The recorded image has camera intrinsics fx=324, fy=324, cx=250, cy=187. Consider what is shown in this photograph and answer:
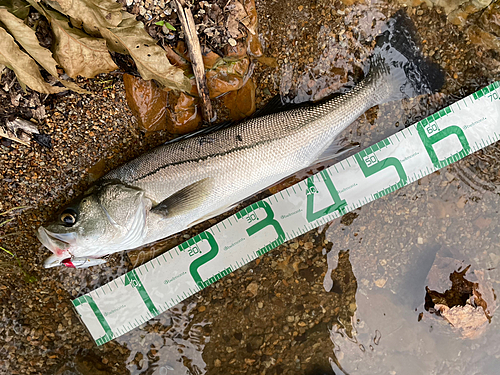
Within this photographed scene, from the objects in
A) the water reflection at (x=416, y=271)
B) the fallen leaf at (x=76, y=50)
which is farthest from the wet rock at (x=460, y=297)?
the fallen leaf at (x=76, y=50)

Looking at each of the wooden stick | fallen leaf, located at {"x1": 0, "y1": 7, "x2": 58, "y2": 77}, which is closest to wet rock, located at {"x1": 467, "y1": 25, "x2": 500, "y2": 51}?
the wooden stick

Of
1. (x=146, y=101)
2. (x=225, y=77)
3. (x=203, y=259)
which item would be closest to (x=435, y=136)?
(x=225, y=77)

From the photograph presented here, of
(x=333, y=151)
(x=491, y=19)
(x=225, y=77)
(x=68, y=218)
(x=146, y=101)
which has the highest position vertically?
(x=146, y=101)

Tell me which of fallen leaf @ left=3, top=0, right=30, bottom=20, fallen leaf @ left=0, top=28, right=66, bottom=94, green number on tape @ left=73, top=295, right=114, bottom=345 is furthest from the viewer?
green number on tape @ left=73, top=295, right=114, bottom=345

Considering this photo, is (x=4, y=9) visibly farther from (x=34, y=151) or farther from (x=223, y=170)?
(x=223, y=170)

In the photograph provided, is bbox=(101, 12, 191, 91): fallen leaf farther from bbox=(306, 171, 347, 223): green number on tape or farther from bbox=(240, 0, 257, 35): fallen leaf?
bbox=(306, 171, 347, 223): green number on tape

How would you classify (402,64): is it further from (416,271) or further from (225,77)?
(416,271)
